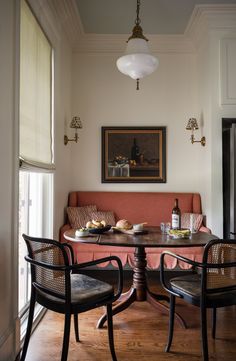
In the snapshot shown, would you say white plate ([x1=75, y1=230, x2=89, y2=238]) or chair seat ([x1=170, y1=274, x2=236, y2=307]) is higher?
white plate ([x1=75, y1=230, x2=89, y2=238])

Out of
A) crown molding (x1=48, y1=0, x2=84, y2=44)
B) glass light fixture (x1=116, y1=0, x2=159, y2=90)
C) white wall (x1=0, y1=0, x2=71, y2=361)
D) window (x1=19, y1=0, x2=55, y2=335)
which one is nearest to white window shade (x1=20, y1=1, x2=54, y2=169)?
window (x1=19, y1=0, x2=55, y2=335)

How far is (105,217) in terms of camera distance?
12.6 ft

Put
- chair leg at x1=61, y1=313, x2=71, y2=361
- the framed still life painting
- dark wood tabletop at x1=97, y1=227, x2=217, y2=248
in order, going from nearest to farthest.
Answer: chair leg at x1=61, y1=313, x2=71, y2=361 → dark wood tabletop at x1=97, y1=227, x2=217, y2=248 → the framed still life painting

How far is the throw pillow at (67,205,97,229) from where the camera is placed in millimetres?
3684

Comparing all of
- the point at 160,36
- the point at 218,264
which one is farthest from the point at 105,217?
the point at 160,36

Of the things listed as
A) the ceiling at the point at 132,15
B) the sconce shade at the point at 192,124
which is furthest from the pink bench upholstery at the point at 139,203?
the ceiling at the point at 132,15

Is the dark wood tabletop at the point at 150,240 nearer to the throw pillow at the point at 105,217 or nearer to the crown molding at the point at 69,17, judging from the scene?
the throw pillow at the point at 105,217

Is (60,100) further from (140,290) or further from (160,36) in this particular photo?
(140,290)

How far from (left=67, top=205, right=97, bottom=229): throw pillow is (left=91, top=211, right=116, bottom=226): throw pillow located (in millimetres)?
69

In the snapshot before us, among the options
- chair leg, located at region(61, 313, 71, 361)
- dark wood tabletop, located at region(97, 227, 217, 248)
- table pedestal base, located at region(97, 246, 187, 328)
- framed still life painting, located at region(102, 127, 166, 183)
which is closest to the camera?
chair leg, located at region(61, 313, 71, 361)

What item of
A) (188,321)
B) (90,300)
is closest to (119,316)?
(188,321)

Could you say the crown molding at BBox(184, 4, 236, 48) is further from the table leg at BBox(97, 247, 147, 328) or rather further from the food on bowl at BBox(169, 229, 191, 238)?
the table leg at BBox(97, 247, 147, 328)

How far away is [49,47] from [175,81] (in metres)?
1.93

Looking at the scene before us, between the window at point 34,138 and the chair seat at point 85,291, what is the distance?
803mm
